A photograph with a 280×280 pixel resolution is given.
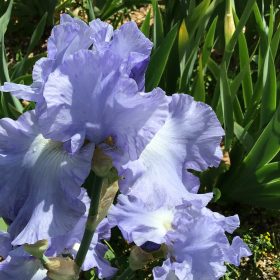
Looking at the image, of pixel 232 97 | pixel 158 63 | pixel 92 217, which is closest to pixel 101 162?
pixel 92 217

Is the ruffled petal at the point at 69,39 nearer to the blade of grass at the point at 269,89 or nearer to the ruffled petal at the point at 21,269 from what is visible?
the ruffled petal at the point at 21,269

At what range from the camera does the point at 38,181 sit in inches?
31.0

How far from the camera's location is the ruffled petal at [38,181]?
786 mm

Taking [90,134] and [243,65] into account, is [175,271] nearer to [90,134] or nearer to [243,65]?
[90,134]

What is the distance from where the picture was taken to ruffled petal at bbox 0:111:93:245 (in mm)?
786

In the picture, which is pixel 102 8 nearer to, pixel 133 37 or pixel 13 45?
pixel 13 45

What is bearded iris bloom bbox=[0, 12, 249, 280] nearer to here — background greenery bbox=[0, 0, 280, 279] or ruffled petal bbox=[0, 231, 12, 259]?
ruffled petal bbox=[0, 231, 12, 259]

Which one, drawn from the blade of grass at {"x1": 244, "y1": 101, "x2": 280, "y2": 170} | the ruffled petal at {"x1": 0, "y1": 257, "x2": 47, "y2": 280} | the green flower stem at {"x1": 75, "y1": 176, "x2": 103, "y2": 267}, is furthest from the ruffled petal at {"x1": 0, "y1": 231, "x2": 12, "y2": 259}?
the blade of grass at {"x1": 244, "y1": 101, "x2": 280, "y2": 170}

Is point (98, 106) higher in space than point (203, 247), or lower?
higher

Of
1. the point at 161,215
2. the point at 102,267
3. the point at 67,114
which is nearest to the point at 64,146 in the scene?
the point at 67,114

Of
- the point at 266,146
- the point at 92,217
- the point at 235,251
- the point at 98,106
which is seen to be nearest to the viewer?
the point at 98,106

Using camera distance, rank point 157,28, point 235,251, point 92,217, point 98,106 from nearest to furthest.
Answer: point 98,106
point 92,217
point 235,251
point 157,28

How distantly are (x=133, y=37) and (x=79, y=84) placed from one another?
0.12m

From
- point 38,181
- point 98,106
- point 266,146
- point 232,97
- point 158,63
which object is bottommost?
point 266,146
